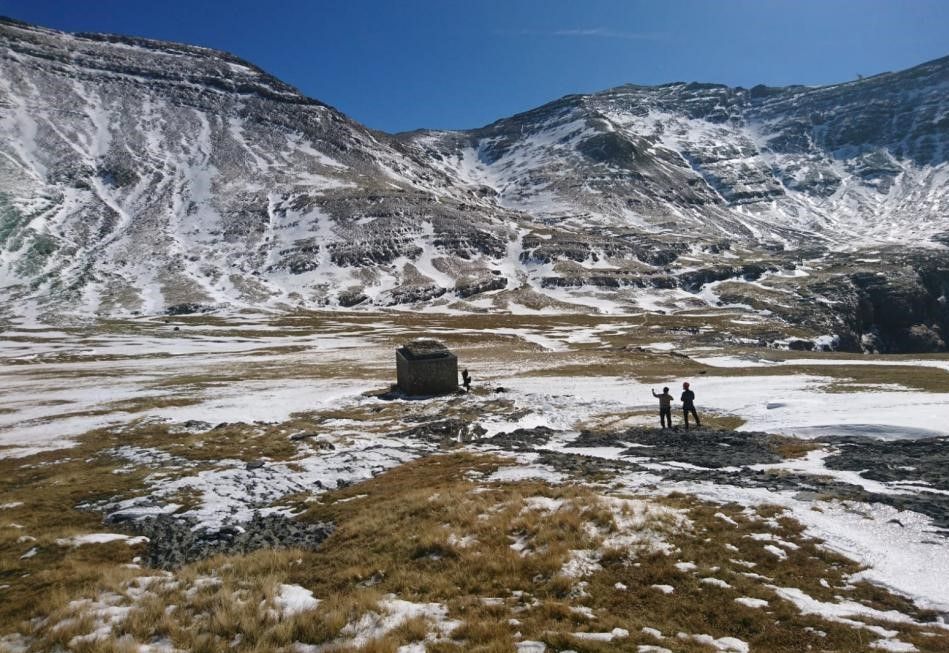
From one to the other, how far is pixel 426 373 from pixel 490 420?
11134 millimetres

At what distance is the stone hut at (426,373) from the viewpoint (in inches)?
1590

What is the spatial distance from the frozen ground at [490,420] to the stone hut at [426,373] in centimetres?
279

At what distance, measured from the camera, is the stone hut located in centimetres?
4038

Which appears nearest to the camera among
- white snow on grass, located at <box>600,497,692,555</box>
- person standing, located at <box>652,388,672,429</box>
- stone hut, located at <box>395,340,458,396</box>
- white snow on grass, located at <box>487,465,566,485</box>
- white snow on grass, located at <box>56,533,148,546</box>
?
white snow on grass, located at <box>600,497,692,555</box>

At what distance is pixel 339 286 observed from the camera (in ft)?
525

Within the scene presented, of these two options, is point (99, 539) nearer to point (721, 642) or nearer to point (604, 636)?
point (604, 636)

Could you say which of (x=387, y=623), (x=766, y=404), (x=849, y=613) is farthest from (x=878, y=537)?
(x=766, y=404)

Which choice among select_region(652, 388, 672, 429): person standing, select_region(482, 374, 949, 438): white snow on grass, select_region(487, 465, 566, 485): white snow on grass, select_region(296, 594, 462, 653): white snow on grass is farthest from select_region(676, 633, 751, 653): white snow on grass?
select_region(482, 374, 949, 438): white snow on grass

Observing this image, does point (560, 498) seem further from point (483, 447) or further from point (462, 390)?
point (462, 390)

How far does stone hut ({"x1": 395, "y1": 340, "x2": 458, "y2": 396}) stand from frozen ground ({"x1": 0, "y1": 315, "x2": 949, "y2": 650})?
2.79 metres

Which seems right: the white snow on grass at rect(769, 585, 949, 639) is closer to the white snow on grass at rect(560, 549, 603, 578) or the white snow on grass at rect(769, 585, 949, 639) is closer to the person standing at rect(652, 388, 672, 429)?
the white snow on grass at rect(560, 549, 603, 578)

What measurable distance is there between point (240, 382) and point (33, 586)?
3697 centimetres

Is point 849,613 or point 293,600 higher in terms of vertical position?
point 849,613

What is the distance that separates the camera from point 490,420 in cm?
3061
